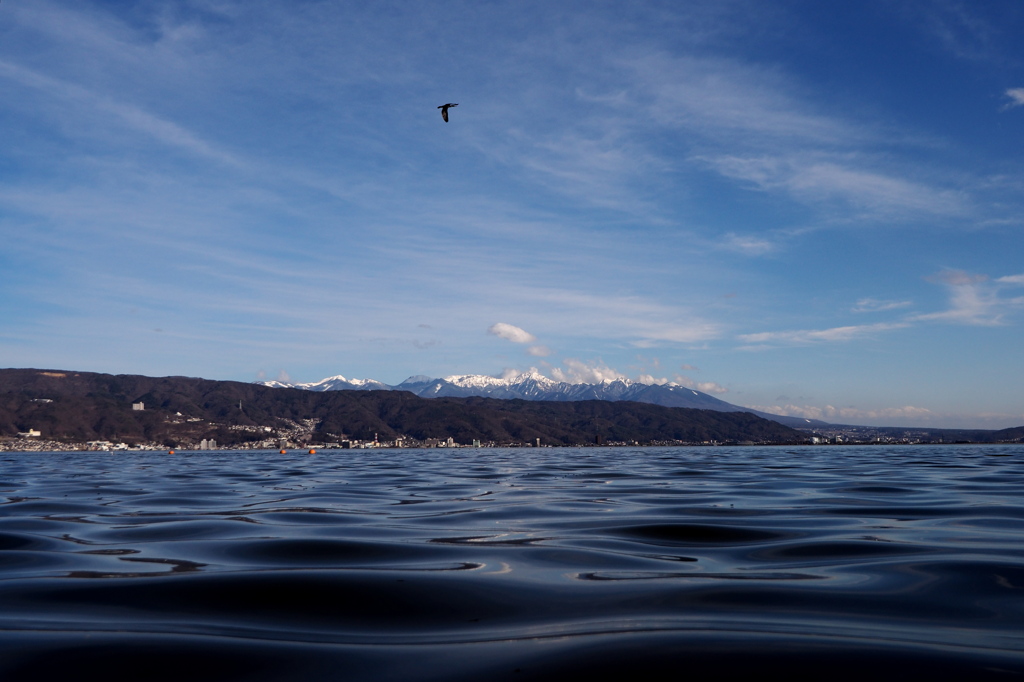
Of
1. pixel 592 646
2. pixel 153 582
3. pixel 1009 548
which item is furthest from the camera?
pixel 1009 548

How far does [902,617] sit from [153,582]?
7.81m

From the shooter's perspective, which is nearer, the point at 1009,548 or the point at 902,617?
the point at 902,617

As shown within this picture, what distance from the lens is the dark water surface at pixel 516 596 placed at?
5.07 metres

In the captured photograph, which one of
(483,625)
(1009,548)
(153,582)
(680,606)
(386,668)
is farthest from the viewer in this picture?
(1009,548)

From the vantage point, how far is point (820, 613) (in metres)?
6.45

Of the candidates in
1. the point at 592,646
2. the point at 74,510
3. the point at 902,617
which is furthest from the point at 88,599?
the point at 74,510

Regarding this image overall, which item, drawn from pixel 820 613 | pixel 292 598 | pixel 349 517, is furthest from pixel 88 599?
pixel 349 517

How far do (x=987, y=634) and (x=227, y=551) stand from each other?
9494 millimetres

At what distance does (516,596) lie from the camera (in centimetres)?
746

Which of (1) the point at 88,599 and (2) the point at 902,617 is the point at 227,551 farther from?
(2) the point at 902,617

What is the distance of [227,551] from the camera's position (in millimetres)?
10531

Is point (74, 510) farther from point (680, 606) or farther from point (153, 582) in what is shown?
point (680, 606)

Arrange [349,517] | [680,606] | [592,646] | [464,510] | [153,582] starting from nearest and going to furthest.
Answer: [592,646] → [680,606] → [153,582] → [349,517] → [464,510]

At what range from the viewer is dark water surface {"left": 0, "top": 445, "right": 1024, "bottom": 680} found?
5.07 m
